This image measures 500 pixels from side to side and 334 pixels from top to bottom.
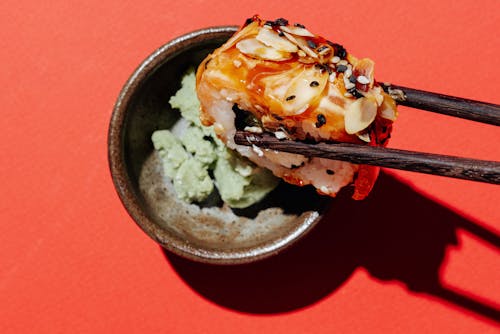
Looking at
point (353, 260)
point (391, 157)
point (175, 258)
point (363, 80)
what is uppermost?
point (363, 80)

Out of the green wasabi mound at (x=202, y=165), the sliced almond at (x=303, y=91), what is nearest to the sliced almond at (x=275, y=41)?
the sliced almond at (x=303, y=91)

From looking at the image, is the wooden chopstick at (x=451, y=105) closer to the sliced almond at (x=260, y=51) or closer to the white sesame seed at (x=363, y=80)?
the white sesame seed at (x=363, y=80)

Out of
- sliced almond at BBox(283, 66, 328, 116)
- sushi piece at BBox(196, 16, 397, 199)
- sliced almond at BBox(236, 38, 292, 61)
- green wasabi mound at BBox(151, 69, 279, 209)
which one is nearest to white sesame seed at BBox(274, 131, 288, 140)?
sushi piece at BBox(196, 16, 397, 199)

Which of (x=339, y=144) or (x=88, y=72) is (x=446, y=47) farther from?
(x=88, y=72)

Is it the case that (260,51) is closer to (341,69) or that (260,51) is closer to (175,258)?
(341,69)

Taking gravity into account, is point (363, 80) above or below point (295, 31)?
below

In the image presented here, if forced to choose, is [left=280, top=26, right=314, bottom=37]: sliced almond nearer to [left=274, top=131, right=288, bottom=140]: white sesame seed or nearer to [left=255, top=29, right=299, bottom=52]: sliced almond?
[left=255, top=29, right=299, bottom=52]: sliced almond

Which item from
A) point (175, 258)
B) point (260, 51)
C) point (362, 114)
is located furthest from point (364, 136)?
point (175, 258)
